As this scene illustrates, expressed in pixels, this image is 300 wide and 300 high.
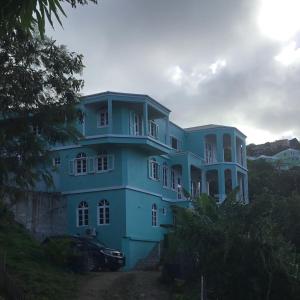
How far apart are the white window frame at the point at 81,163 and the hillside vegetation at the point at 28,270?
8.01m

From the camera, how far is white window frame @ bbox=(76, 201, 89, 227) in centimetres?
3503

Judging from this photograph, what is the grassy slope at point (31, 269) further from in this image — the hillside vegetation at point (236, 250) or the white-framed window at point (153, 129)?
the white-framed window at point (153, 129)

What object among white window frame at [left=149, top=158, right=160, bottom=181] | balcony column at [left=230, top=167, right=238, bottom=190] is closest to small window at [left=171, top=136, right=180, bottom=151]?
balcony column at [left=230, top=167, right=238, bottom=190]

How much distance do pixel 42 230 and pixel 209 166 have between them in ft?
47.6

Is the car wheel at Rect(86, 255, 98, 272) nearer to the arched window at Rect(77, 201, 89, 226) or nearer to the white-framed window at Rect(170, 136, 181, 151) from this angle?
the arched window at Rect(77, 201, 89, 226)

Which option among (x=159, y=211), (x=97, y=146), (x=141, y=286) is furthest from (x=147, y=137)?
(x=141, y=286)

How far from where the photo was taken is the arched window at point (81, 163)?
35.7 metres

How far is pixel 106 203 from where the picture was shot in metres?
34.4

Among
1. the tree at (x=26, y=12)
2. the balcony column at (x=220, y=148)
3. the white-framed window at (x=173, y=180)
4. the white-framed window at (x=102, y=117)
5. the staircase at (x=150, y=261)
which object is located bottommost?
the staircase at (x=150, y=261)

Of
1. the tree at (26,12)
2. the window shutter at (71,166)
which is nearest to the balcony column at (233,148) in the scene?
the window shutter at (71,166)

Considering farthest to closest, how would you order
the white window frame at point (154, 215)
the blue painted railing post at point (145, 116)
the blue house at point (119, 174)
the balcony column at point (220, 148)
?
the balcony column at point (220, 148), the white window frame at point (154, 215), the blue painted railing post at point (145, 116), the blue house at point (119, 174)

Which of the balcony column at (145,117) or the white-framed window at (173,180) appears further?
the white-framed window at (173,180)

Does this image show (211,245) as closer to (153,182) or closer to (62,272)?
(62,272)

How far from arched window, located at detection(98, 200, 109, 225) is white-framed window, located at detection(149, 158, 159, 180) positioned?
157 inches
